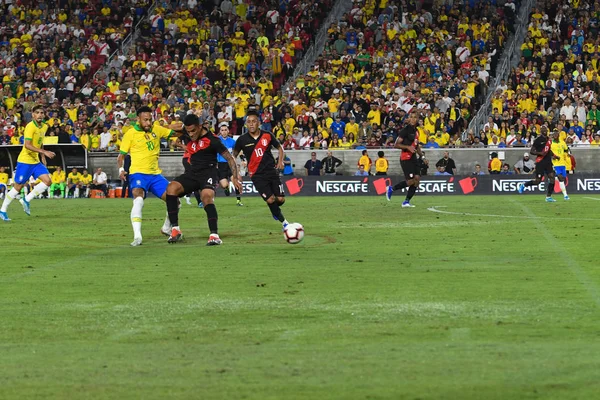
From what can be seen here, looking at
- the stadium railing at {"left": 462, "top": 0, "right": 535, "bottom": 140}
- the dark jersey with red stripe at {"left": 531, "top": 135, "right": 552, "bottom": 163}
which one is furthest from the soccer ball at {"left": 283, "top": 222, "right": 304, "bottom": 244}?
the stadium railing at {"left": 462, "top": 0, "right": 535, "bottom": 140}

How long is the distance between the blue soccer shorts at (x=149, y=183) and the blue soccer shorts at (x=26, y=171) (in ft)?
21.5

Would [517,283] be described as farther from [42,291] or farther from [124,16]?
[124,16]

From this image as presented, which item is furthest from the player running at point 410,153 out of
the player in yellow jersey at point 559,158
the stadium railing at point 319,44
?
the stadium railing at point 319,44

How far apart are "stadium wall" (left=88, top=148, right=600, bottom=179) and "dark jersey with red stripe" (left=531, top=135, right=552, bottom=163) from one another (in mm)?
6415

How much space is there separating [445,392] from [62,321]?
405 cm

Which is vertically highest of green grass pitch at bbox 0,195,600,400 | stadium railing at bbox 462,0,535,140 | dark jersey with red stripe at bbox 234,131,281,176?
stadium railing at bbox 462,0,535,140

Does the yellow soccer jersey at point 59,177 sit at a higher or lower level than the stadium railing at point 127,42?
lower

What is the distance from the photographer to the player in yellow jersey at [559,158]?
31.0m

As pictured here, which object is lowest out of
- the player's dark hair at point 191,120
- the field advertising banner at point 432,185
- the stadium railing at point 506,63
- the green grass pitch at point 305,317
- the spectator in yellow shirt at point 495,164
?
the field advertising banner at point 432,185

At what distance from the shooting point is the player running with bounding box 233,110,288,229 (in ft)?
58.4

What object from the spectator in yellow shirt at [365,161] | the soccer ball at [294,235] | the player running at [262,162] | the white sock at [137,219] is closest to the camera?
the soccer ball at [294,235]

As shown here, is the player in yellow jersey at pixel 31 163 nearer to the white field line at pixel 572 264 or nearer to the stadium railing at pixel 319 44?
the white field line at pixel 572 264

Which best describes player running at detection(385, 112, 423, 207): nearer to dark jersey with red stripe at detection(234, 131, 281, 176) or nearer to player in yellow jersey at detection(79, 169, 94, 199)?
dark jersey with red stripe at detection(234, 131, 281, 176)

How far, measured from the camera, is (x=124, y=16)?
1917 inches
